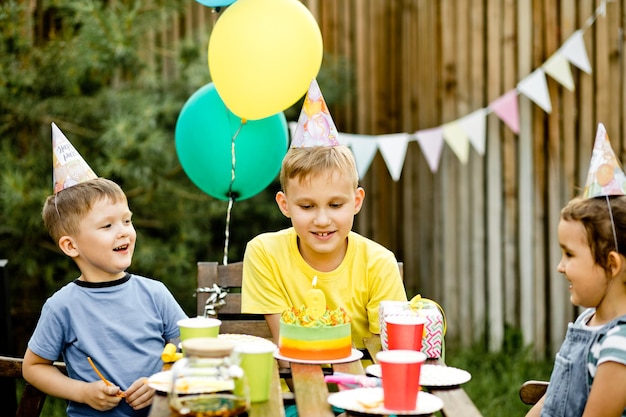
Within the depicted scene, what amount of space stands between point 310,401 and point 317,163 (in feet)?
3.10

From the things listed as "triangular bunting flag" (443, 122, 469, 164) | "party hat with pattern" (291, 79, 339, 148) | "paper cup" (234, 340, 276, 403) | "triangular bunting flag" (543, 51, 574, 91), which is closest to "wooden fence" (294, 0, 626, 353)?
"triangular bunting flag" (543, 51, 574, 91)

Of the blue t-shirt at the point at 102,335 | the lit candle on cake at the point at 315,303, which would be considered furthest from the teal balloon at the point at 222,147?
the lit candle on cake at the point at 315,303

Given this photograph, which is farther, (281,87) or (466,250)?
(466,250)

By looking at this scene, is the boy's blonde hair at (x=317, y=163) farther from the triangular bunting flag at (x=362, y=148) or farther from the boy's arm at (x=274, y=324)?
the triangular bunting flag at (x=362, y=148)

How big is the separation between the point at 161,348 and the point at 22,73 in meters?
2.48

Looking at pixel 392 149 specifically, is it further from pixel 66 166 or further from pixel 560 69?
pixel 66 166

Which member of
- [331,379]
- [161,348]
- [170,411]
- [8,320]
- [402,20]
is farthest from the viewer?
[402,20]

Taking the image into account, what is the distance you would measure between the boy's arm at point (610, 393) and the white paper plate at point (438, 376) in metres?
0.30

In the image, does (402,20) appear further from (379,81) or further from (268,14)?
(268,14)

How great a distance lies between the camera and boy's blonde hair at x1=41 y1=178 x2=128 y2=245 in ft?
8.89

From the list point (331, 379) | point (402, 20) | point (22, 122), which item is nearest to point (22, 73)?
point (22, 122)

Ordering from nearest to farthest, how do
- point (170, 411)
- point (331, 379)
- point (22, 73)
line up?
point (170, 411), point (331, 379), point (22, 73)

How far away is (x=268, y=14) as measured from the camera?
11.1ft

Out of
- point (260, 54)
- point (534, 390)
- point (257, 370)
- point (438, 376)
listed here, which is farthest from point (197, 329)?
point (260, 54)
